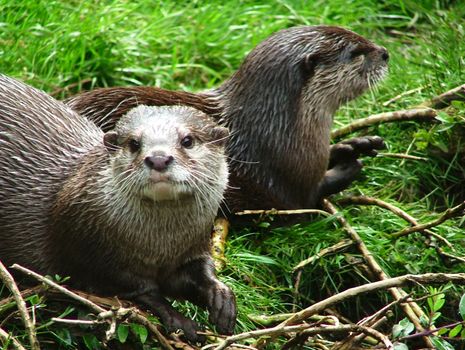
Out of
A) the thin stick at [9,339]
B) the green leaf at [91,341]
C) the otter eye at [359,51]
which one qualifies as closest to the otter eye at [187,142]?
the green leaf at [91,341]

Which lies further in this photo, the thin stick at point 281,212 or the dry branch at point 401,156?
the dry branch at point 401,156

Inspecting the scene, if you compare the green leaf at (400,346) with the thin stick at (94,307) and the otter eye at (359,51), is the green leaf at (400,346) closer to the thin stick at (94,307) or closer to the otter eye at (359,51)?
the thin stick at (94,307)

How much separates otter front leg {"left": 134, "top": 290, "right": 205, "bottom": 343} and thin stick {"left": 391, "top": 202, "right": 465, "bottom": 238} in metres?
1.00

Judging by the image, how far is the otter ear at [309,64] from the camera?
4.21 metres

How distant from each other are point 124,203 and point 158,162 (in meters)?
0.29

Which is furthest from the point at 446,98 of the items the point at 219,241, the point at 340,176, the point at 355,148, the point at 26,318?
the point at 26,318

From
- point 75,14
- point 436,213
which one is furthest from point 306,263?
point 75,14

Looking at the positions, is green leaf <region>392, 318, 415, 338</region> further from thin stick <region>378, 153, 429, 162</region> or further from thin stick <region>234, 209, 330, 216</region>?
thin stick <region>378, 153, 429, 162</region>

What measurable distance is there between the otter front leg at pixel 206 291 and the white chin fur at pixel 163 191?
362mm

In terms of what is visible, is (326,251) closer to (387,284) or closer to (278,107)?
(278,107)

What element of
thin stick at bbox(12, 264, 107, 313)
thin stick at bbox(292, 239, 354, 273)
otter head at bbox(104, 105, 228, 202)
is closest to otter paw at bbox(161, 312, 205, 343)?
thin stick at bbox(12, 264, 107, 313)

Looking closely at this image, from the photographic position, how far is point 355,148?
4465 mm

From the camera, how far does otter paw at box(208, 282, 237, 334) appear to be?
3.24 metres

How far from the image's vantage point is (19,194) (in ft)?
11.1
